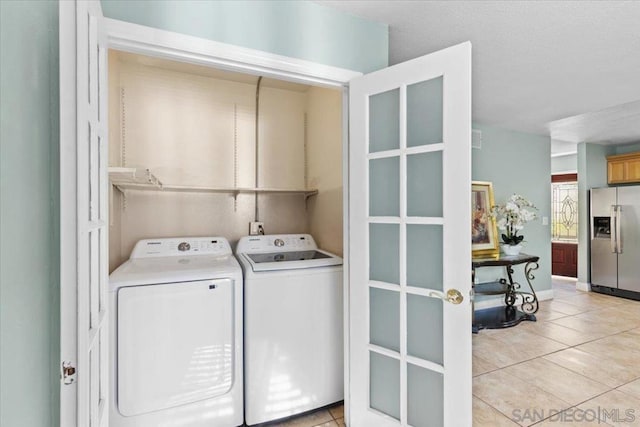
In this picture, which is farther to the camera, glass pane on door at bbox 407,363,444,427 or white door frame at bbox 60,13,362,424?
glass pane on door at bbox 407,363,444,427

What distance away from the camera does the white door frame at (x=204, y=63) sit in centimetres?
81

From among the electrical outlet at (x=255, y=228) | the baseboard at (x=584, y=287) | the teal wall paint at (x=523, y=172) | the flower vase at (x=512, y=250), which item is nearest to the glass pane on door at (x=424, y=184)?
the electrical outlet at (x=255, y=228)

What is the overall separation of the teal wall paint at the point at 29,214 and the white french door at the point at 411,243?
4.28 feet

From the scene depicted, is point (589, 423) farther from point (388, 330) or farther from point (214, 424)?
point (214, 424)

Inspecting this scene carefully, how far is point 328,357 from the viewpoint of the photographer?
2.08 meters

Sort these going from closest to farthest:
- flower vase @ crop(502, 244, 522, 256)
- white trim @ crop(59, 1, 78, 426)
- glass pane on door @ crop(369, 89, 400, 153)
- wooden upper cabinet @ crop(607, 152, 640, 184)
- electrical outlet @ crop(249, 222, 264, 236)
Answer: white trim @ crop(59, 1, 78, 426) < glass pane on door @ crop(369, 89, 400, 153) < electrical outlet @ crop(249, 222, 264, 236) < flower vase @ crop(502, 244, 522, 256) < wooden upper cabinet @ crop(607, 152, 640, 184)

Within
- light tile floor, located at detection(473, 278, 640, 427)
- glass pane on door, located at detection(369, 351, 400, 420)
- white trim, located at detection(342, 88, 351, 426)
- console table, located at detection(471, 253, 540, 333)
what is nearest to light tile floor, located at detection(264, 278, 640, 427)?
light tile floor, located at detection(473, 278, 640, 427)

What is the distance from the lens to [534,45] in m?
2.14

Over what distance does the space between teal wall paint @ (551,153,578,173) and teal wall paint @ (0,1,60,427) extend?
764 centimetres

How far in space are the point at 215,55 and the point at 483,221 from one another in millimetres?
3671

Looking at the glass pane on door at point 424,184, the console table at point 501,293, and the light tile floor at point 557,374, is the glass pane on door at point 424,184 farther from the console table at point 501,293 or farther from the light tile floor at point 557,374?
the console table at point 501,293

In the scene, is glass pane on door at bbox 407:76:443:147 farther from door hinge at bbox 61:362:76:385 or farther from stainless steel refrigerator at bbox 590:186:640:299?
stainless steel refrigerator at bbox 590:186:640:299

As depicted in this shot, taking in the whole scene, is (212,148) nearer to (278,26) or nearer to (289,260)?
(289,260)

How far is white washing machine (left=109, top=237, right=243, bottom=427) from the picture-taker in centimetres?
166
